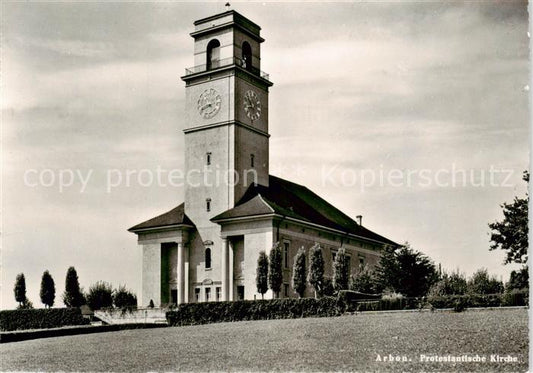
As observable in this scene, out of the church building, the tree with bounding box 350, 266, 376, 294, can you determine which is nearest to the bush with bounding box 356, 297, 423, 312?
the tree with bounding box 350, 266, 376, 294

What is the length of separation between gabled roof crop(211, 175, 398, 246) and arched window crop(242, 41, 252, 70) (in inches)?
346

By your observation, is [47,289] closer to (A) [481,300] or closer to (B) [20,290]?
(B) [20,290]

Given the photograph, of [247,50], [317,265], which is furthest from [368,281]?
[247,50]

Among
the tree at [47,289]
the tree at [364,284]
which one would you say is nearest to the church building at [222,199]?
the tree at [364,284]

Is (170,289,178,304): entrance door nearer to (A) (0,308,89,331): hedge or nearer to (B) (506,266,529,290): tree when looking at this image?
(A) (0,308,89,331): hedge

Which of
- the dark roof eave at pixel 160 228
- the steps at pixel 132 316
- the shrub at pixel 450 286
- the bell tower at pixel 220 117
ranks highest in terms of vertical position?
the bell tower at pixel 220 117

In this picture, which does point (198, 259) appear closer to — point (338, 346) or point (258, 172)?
point (258, 172)

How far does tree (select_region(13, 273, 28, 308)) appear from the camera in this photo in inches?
2227

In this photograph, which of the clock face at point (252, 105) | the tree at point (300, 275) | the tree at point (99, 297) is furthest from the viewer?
the tree at point (99, 297)

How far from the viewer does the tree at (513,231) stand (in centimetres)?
3831

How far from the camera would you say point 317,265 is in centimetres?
4853

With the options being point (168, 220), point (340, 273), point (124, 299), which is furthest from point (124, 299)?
point (340, 273)

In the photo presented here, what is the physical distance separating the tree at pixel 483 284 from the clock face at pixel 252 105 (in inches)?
747

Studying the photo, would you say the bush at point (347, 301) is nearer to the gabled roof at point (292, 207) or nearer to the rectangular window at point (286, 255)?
the gabled roof at point (292, 207)
